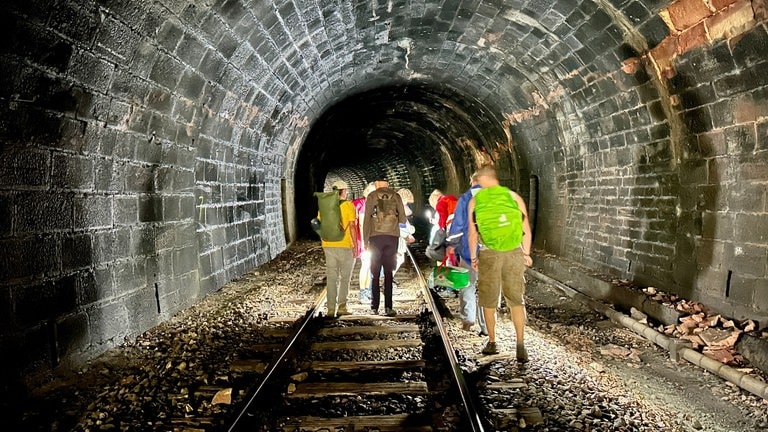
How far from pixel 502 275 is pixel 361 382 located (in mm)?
1643

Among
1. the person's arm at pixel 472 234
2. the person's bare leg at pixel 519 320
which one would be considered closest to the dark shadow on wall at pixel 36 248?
the person's arm at pixel 472 234

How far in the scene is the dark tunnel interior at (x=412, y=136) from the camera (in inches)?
509

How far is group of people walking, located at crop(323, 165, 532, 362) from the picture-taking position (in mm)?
4426

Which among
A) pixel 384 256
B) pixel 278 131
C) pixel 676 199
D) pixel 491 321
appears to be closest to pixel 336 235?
pixel 384 256

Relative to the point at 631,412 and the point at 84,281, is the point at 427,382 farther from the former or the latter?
the point at 84,281

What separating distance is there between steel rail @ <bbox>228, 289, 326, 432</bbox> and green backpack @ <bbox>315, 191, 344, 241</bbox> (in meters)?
1.00

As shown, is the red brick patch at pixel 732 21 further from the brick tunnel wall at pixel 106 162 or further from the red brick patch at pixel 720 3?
the brick tunnel wall at pixel 106 162

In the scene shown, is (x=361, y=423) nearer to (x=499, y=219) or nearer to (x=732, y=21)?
(x=499, y=219)

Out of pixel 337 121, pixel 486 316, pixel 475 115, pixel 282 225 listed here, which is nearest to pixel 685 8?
pixel 486 316

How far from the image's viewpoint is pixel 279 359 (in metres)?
4.25

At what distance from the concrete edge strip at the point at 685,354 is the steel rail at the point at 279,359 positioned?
3891 millimetres

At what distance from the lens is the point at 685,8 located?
4.93 m

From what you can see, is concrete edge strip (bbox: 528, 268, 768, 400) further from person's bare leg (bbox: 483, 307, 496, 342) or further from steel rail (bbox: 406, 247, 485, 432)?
steel rail (bbox: 406, 247, 485, 432)

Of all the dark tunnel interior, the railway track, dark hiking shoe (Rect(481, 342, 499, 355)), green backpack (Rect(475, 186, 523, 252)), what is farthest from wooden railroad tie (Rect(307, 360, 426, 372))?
the dark tunnel interior
